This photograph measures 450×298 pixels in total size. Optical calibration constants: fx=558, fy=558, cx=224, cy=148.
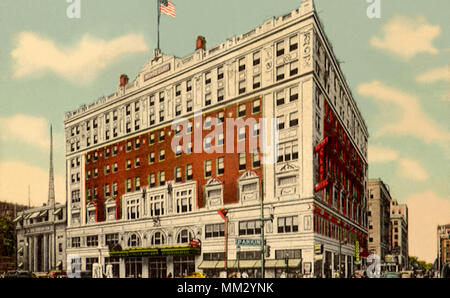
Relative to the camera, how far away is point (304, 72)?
88.0 feet

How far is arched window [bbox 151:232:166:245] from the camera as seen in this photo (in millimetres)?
30114

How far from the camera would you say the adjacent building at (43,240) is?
107ft

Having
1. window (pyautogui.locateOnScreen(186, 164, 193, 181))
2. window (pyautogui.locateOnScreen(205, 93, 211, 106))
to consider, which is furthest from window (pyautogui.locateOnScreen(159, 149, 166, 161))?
window (pyautogui.locateOnScreen(205, 93, 211, 106))

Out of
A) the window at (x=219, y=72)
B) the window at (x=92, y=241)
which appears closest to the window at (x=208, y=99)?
the window at (x=219, y=72)

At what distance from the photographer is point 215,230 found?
2830 cm

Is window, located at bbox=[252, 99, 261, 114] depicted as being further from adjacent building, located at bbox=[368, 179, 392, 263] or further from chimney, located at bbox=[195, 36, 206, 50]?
adjacent building, located at bbox=[368, 179, 392, 263]

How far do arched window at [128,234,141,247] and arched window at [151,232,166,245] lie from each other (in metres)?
0.76

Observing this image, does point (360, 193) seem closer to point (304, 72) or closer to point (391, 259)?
point (391, 259)

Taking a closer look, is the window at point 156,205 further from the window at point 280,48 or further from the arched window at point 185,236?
the window at point 280,48

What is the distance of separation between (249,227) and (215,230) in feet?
6.21

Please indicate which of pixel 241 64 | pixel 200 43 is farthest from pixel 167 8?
pixel 241 64
